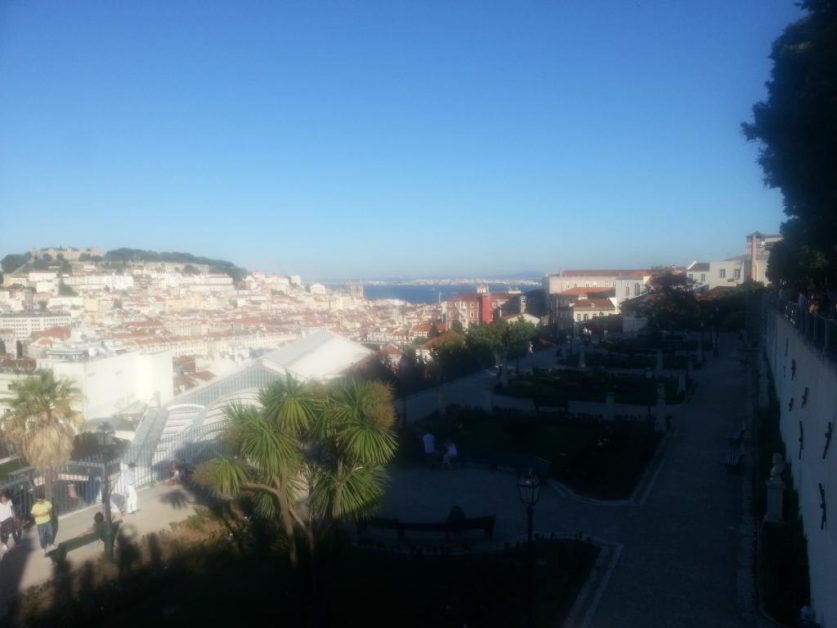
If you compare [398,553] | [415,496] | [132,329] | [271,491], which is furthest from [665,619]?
[132,329]

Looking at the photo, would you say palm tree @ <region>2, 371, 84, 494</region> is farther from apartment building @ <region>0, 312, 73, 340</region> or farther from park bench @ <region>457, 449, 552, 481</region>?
apartment building @ <region>0, 312, 73, 340</region>

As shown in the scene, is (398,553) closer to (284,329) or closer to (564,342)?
(564,342)

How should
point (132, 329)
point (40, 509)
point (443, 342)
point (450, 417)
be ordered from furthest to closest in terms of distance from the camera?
point (132, 329) → point (443, 342) → point (450, 417) → point (40, 509)

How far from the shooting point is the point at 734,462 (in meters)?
11.8

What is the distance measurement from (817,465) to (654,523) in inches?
119

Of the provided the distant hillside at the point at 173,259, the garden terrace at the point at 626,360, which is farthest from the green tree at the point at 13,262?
the garden terrace at the point at 626,360

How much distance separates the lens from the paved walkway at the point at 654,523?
7.03 m

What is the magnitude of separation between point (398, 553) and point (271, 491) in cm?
270

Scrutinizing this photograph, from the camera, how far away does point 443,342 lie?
90.1 feet

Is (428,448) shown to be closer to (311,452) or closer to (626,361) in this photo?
(311,452)

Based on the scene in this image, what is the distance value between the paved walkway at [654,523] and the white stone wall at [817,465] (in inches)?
38.2

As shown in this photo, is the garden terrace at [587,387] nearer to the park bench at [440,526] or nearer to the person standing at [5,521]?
the park bench at [440,526]

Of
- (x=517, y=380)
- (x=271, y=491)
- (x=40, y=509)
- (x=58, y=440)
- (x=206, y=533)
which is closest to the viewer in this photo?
(x=271, y=491)

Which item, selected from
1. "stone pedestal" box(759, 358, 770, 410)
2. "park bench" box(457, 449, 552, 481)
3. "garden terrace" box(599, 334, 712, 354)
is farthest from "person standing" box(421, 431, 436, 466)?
"garden terrace" box(599, 334, 712, 354)
